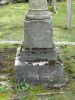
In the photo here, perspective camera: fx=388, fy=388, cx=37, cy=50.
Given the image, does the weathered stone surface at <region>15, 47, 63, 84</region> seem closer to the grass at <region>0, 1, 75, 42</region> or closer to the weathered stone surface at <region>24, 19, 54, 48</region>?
the weathered stone surface at <region>24, 19, 54, 48</region>

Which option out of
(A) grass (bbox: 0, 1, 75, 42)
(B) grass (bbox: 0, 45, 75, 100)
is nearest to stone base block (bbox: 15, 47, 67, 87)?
(B) grass (bbox: 0, 45, 75, 100)

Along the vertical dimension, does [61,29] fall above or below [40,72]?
below

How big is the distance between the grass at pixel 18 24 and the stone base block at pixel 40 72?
4.59 m

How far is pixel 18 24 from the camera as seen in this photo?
1535 cm

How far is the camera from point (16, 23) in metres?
15.6

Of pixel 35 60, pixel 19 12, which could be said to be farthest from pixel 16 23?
pixel 35 60

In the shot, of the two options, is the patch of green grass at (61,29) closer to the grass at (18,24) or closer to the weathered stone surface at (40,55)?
the grass at (18,24)

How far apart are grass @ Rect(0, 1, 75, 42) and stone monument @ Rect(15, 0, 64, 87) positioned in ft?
15.0

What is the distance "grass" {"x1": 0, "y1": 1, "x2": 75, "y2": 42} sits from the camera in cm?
1320

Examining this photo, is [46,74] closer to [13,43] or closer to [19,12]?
[13,43]

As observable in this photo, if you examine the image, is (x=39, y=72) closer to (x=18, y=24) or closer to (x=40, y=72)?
(x=40, y=72)

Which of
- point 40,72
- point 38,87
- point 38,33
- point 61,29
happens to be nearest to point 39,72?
point 40,72

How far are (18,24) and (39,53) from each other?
24.3ft

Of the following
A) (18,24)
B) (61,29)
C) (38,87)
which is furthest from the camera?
Result: (18,24)
